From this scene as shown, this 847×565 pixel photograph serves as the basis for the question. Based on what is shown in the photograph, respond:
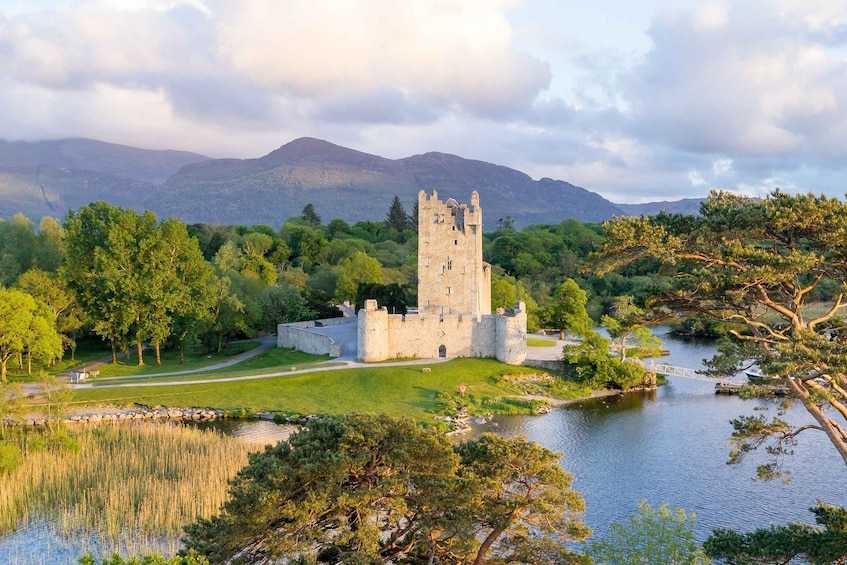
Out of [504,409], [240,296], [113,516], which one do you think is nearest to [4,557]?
[113,516]

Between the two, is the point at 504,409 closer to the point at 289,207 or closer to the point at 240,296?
the point at 240,296

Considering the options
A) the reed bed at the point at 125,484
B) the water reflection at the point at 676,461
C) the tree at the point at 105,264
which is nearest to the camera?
the reed bed at the point at 125,484

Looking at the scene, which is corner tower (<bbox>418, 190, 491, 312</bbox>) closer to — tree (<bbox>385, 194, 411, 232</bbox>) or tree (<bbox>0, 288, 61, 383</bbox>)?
tree (<bbox>0, 288, 61, 383</bbox>)

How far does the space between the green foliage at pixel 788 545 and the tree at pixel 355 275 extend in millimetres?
51470

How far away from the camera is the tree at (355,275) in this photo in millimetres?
65250

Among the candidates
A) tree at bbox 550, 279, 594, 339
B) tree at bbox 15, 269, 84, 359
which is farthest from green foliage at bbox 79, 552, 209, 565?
tree at bbox 550, 279, 594, 339

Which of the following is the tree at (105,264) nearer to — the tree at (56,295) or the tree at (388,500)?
the tree at (56,295)

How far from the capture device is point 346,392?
39156mm

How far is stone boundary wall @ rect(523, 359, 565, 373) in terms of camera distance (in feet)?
148

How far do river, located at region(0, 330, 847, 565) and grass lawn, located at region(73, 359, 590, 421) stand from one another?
10.5ft

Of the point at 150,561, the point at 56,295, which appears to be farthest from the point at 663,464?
the point at 56,295

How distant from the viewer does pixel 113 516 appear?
72.0ft

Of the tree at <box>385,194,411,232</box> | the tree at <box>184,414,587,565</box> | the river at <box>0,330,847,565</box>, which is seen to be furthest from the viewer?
the tree at <box>385,194,411,232</box>

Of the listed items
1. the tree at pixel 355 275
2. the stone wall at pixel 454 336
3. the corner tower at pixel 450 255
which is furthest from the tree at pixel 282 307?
the corner tower at pixel 450 255
